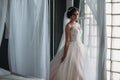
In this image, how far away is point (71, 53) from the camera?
3.24m

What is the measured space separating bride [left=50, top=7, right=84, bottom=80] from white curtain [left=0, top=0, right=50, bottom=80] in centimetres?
25

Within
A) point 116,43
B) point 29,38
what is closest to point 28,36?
point 29,38

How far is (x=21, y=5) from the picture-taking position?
3406 millimetres

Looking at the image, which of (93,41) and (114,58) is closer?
(93,41)

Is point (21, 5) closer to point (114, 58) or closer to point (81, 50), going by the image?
point (81, 50)

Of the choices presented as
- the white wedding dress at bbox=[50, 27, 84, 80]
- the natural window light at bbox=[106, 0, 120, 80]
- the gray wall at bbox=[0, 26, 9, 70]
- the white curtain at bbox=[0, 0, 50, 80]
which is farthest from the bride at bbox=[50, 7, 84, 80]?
the gray wall at bbox=[0, 26, 9, 70]

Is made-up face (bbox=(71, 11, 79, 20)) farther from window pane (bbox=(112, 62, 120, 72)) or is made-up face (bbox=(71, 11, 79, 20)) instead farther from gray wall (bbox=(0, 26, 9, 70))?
gray wall (bbox=(0, 26, 9, 70))

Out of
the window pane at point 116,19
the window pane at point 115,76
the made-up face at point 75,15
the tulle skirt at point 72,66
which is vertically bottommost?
the window pane at point 115,76

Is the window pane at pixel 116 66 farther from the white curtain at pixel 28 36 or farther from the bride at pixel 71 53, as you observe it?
the white curtain at pixel 28 36

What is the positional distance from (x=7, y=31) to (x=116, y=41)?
1.48 m

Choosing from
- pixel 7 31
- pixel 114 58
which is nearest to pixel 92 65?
pixel 114 58

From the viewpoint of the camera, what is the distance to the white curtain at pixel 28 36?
9.88 feet

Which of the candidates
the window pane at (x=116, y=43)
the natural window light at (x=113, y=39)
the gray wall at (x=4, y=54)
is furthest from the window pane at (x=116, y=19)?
the gray wall at (x=4, y=54)

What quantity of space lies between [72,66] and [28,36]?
26.4 inches
